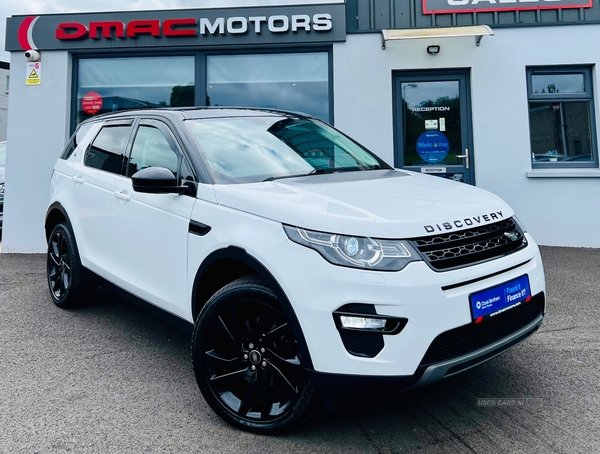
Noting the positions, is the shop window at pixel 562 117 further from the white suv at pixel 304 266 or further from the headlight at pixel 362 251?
the headlight at pixel 362 251

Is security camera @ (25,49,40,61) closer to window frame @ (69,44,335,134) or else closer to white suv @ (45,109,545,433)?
window frame @ (69,44,335,134)

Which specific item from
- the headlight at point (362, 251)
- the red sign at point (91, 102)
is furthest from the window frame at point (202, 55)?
the headlight at point (362, 251)

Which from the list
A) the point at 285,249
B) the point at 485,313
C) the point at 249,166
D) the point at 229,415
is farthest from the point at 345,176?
the point at 229,415

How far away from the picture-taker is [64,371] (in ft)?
9.54

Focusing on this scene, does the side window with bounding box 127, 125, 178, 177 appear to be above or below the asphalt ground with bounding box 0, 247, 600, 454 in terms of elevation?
above

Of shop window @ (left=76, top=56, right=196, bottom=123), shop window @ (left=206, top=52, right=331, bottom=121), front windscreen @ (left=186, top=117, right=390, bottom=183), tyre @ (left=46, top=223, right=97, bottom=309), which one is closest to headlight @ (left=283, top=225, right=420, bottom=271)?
front windscreen @ (left=186, top=117, right=390, bottom=183)

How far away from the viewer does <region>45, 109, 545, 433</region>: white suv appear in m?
1.85

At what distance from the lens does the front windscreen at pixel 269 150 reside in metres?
2.65

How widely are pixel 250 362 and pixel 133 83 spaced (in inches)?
251

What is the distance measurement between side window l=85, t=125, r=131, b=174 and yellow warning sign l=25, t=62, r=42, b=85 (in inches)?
165

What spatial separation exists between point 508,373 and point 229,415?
1.71 metres

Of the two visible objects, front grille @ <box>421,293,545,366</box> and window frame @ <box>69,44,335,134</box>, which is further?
window frame @ <box>69,44,335,134</box>

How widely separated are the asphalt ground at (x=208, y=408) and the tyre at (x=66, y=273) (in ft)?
1.09

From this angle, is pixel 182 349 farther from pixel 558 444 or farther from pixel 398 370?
pixel 558 444
